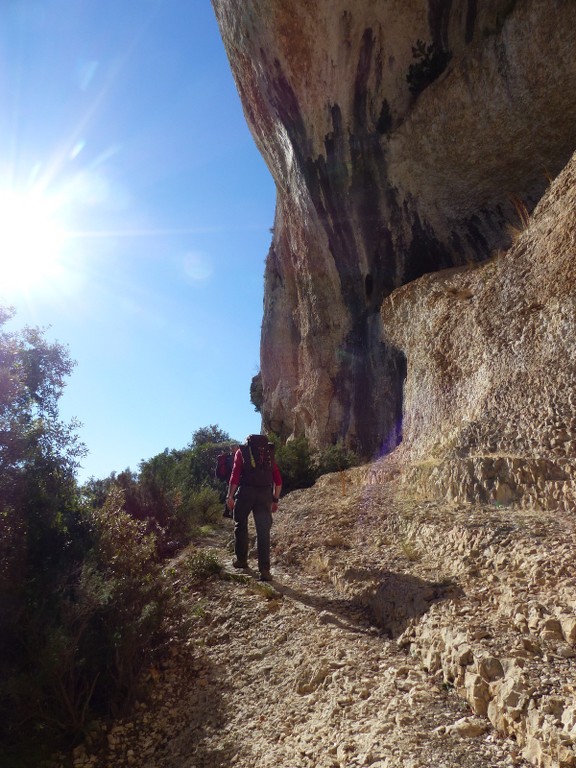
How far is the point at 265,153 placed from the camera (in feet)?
53.4

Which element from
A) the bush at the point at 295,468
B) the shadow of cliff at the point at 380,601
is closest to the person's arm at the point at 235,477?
the shadow of cliff at the point at 380,601

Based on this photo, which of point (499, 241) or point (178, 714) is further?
point (499, 241)

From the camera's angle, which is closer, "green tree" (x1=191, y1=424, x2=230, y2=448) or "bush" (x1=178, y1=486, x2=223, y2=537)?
"bush" (x1=178, y1=486, x2=223, y2=537)

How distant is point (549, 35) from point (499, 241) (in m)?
3.67

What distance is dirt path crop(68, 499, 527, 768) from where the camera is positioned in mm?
2451

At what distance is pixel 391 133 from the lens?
39.6 feet

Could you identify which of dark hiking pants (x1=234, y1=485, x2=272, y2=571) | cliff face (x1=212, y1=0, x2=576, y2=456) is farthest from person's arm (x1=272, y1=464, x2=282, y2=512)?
cliff face (x1=212, y1=0, x2=576, y2=456)

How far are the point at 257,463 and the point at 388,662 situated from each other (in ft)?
10.0

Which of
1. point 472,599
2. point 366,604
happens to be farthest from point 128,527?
point 472,599

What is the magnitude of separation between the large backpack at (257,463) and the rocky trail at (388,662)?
108 cm

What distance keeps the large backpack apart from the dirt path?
124cm

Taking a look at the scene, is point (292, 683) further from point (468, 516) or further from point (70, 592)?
point (468, 516)

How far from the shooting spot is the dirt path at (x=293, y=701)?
245 centimetres

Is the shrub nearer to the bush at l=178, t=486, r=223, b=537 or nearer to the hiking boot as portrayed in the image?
the hiking boot
